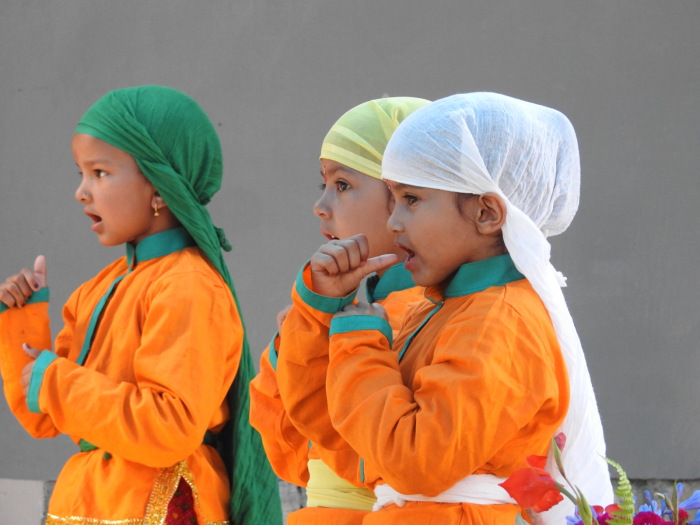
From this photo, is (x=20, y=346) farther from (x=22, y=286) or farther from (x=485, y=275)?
(x=485, y=275)

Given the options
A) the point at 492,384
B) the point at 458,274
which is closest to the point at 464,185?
the point at 458,274

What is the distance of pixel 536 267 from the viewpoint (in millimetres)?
1859

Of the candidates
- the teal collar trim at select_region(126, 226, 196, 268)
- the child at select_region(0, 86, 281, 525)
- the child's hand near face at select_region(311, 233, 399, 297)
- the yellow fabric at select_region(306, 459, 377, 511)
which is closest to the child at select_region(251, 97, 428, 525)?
the yellow fabric at select_region(306, 459, 377, 511)

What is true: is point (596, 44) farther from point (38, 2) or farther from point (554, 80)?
point (38, 2)

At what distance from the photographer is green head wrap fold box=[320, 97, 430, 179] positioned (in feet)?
8.00

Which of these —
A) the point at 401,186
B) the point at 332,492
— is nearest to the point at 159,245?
the point at 332,492

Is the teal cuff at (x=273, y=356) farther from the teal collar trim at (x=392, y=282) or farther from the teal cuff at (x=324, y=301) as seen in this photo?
the teal cuff at (x=324, y=301)

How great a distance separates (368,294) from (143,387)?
603 mm

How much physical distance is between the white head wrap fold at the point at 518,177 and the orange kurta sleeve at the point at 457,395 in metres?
0.04

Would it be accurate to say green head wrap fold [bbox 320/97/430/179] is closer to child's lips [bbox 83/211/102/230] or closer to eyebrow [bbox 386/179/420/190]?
eyebrow [bbox 386/179/420/190]

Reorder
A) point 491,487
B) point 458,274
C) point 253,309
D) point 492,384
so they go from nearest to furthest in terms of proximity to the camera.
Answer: point 492,384 < point 491,487 < point 458,274 < point 253,309

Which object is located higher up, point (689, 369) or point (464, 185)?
point (464, 185)

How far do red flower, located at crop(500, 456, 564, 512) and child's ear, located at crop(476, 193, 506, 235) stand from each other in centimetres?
68

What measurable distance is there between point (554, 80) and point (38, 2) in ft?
7.60
